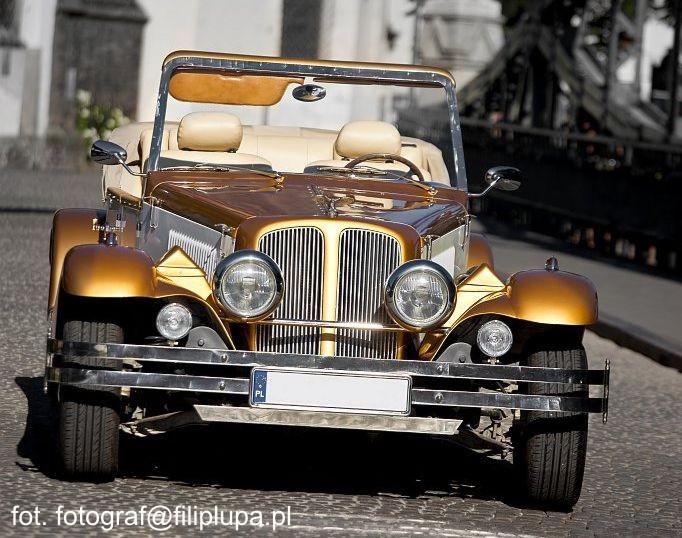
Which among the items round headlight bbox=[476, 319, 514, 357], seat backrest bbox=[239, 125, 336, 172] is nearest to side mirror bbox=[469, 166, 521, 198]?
seat backrest bbox=[239, 125, 336, 172]

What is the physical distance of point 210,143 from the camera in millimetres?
8125

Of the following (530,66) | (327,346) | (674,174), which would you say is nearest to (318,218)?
(327,346)

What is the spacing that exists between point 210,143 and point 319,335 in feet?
5.49

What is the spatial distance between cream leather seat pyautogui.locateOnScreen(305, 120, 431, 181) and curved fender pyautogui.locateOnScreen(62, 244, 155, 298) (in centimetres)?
160

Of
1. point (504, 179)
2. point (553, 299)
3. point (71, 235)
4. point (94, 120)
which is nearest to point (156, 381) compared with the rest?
point (553, 299)

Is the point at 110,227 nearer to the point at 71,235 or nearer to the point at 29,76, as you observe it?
the point at 71,235

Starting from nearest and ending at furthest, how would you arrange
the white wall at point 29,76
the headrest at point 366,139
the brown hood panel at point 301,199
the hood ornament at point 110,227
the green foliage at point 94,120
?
the brown hood panel at point 301,199 → the hood ornament at point 110,227 → the headrest at point 366,139 → the green foliage at point 94,120 → the white wall at point 29,76

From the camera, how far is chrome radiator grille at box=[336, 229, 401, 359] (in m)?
6.70

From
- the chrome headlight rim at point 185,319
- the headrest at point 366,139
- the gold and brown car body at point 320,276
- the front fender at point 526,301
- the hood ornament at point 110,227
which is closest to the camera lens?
the gold and brown car body at point 320,276

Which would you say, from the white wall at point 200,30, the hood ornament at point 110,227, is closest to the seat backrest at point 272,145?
the hood ornament at point 110,227

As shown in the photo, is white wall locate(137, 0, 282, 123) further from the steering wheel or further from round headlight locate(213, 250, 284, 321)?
round headlight locate(213, 250, 284, 321)

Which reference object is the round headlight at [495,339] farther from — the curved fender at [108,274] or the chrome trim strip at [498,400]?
the curved fender at [108,274]

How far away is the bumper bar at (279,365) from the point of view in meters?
6.45

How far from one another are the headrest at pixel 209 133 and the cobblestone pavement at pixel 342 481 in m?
1.31
